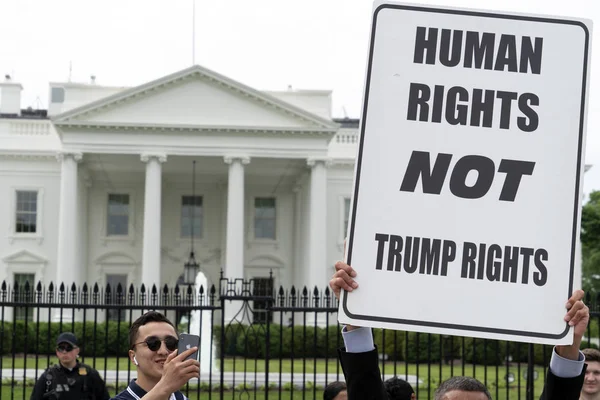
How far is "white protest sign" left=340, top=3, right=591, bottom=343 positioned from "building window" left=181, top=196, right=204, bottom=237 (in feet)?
135

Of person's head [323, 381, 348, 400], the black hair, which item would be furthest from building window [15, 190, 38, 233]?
the black hair

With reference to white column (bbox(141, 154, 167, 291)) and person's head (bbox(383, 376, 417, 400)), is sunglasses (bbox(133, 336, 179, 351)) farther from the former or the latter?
white column (bbox(141, 154, 167, 291))

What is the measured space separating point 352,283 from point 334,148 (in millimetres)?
41381

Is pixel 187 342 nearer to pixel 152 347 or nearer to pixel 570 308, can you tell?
pixel 152 347

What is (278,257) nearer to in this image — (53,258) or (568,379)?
(53,258)

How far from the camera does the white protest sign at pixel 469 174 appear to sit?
3.04 m

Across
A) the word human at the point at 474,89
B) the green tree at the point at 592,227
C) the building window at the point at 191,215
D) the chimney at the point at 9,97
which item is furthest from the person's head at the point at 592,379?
the chimney at the point at 9,97

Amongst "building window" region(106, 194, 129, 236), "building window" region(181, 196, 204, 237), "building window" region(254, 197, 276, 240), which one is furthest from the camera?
"building window" region(254, 197, 276, 240)

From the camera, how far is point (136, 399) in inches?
153

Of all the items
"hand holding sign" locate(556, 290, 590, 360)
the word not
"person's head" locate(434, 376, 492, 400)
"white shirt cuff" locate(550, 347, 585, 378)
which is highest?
the word not

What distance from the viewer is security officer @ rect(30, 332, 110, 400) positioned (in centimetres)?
852

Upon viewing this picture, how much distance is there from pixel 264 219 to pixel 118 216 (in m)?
6.61

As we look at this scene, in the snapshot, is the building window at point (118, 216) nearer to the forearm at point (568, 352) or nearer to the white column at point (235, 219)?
the white column at point (235, 219)

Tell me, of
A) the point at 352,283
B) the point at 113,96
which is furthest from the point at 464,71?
the point at 113,96
